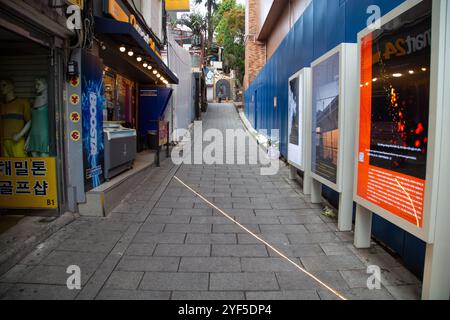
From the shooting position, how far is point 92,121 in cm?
575

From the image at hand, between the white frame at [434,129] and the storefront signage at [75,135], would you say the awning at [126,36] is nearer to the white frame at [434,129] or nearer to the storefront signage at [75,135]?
the storefront signage at [75,135]

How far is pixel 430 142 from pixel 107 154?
16.9 ft

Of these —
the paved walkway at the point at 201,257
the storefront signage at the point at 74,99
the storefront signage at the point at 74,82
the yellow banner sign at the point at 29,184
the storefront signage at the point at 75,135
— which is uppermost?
the storefront signage at the point at 74,82

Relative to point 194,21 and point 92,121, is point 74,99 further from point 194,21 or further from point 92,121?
point 194,21

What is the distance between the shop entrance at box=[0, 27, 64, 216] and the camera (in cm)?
519

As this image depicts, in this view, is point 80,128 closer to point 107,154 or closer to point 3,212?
point 107,154

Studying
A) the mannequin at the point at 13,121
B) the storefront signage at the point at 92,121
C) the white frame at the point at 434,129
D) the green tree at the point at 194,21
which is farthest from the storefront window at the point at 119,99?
the green tree at the point at 194,21

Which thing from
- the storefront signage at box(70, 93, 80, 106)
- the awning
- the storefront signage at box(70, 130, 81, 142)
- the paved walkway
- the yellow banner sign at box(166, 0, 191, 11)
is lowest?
the paved walkway

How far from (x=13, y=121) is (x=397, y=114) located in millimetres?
5195

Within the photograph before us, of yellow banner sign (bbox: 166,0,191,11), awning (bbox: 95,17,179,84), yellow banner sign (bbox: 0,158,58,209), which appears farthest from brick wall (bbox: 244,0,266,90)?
yellow banner sign (bbox: 0,158,58,209)

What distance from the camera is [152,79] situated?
11.2 metres

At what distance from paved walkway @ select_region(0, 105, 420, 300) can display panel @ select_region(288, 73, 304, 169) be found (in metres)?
1.09

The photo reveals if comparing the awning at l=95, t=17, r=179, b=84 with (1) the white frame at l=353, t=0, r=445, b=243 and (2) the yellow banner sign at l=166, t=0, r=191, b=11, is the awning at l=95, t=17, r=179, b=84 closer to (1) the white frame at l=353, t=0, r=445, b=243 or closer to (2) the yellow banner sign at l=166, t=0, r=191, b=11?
(1) the white frame at l=353, t=0, r=445, b=243

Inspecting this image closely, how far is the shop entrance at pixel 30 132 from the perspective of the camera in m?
5.19
